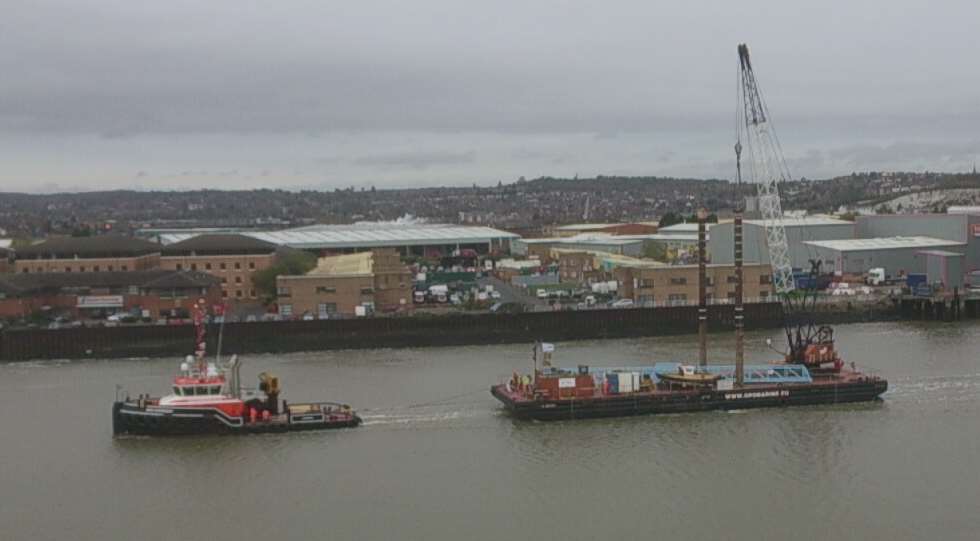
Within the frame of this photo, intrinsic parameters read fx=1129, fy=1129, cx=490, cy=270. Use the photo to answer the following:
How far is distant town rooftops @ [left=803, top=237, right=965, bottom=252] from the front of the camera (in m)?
53.0

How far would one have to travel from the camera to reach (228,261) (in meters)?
51.5

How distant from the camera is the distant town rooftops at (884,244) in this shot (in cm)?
5303

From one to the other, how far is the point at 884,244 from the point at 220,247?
3162cm

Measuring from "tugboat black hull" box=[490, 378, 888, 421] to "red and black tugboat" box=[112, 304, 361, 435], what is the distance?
149 inches

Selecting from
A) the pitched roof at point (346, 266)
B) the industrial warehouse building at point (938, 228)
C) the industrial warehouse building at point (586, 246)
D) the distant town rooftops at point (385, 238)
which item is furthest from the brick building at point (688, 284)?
A: the distant town rooftops at point (385, 238)

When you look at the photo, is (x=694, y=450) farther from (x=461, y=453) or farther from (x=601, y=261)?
(x=601, y=261)

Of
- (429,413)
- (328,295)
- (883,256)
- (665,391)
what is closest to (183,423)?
(429,413)

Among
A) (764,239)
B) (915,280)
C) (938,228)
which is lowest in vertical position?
A: (915,280)

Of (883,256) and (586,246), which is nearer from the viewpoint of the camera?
(883,256)

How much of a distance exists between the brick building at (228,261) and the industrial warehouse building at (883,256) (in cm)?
2631

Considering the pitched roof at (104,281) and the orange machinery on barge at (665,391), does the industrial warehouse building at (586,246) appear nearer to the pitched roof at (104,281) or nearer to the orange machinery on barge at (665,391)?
the pitched roof at (104,281)

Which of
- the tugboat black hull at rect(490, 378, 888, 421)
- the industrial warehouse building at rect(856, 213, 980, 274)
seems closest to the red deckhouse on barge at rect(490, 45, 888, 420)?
the tugboat black hull at rect(490, 378, 888, 421)

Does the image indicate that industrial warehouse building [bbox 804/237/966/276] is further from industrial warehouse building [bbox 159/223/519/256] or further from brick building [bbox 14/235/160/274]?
brick building [bbox 14/235/160/274]

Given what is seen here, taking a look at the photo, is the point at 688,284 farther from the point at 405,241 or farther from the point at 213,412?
the point at 405,241
